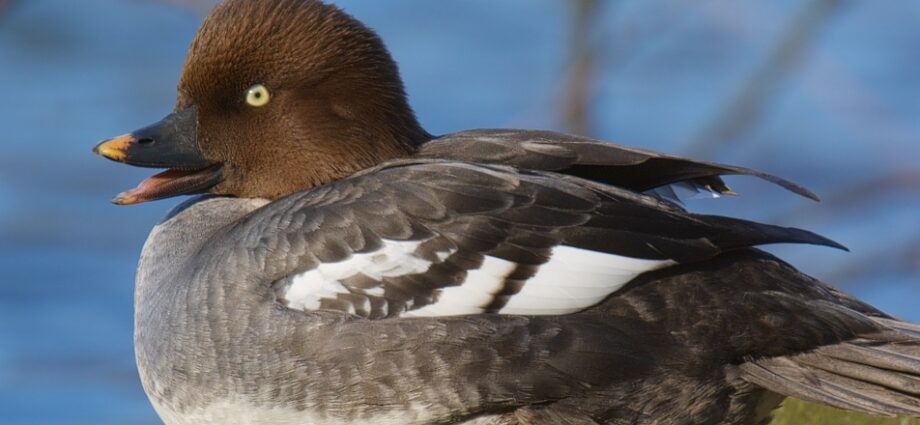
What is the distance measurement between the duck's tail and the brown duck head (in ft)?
4.58

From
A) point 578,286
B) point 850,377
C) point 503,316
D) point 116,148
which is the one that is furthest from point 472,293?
point 116,148

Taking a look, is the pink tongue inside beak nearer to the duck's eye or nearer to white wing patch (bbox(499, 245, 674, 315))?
the duck's eye

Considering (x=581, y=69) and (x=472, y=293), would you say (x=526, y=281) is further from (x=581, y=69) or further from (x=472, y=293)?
(x=581, y=69)

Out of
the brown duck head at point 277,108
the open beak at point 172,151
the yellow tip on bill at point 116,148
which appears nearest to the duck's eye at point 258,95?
the brown duck head at point 277,108

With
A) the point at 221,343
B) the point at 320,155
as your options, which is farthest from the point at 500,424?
the point at 320,155

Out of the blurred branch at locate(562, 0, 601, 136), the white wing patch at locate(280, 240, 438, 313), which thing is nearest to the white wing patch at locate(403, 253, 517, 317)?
the white wing patch at locate(280, 240, 438, 313)

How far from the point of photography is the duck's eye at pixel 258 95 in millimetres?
4617

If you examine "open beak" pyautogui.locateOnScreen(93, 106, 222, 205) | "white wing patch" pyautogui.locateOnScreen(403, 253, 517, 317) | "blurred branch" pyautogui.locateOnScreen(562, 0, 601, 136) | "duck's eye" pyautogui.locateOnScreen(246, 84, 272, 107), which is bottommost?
"white wing patch" pyautogui.locateOnScreen(403, 253, 517, 317)

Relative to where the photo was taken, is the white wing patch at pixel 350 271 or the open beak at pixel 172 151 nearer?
the white wing patch at pixel 350 271

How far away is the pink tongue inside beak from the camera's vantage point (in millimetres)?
4734

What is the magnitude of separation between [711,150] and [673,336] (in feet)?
15.1

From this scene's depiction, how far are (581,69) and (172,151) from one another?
3.52 m

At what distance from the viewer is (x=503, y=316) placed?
3.93m

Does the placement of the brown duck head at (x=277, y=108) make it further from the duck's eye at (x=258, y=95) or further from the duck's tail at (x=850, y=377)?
the duck's tail at (x=850, y=377)
